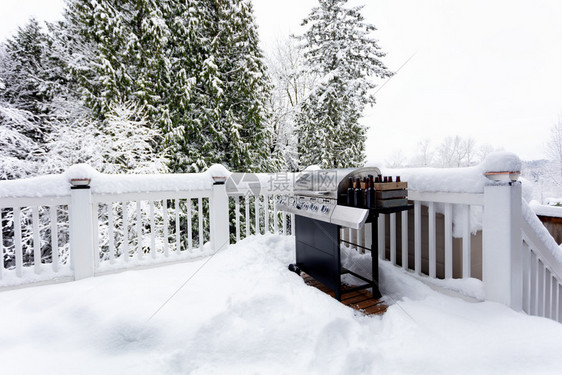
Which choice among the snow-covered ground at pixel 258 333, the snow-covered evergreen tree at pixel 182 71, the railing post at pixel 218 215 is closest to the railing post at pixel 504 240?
the snow-covered ground at pixel 258 333

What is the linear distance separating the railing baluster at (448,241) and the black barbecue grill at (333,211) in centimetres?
33

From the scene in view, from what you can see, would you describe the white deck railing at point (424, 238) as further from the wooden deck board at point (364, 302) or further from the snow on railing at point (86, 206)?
the wooden deck board at point (364, 302)

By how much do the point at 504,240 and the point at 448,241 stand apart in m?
0.51

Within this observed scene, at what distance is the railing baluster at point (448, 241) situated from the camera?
2.47 m

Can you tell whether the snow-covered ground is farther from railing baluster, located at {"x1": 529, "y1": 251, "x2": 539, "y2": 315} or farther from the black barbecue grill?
railing baluster, located at {"x1": 529, "y1": 251, "x2": 539, "y2": 315}

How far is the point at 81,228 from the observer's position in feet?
9.71

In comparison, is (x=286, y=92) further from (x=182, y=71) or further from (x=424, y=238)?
(x=424, y=238)

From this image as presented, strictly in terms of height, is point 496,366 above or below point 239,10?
below

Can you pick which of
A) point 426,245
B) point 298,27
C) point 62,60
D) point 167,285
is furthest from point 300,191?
point 298,27

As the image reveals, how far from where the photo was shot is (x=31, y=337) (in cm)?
196

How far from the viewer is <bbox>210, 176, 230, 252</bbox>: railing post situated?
363 centimetres

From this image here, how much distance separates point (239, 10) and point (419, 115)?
9192mm

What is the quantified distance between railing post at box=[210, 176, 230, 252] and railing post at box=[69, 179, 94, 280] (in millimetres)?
1317

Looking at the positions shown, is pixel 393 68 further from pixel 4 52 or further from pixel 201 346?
pixel 4 52
